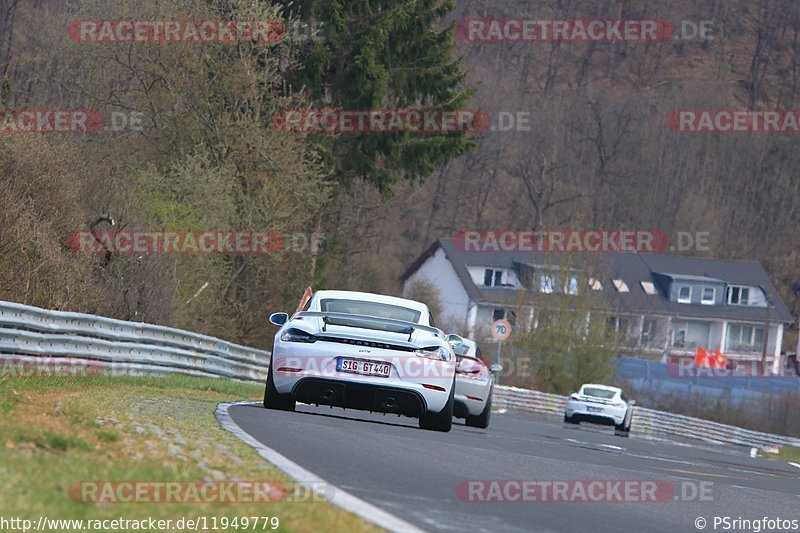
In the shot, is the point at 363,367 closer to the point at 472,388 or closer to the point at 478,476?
the point at 478,476

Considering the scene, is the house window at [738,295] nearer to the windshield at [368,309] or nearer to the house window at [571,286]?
the house window at [571,286]

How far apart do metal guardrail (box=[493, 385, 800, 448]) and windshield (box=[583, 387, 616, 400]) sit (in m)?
6.67

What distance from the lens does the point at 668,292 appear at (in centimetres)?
9388

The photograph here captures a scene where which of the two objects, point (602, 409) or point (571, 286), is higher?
point (571, 286)

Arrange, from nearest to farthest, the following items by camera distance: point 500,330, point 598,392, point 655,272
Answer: point 598,392 < point 500,330 < point 655,272

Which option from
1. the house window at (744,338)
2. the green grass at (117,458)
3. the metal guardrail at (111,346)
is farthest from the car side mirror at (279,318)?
the house window at (744,338)

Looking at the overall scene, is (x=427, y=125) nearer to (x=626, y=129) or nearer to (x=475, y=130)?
(x=475, y=130)

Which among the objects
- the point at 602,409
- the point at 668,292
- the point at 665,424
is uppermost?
the point at 668,292

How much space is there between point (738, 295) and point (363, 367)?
281 ft

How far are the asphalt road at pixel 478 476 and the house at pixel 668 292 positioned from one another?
216 feet

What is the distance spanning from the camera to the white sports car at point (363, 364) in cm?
1376

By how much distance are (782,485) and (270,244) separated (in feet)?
79.4

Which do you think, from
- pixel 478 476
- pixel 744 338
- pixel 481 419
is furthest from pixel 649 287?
pixel 478 476

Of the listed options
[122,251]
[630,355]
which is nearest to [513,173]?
[630,355]
